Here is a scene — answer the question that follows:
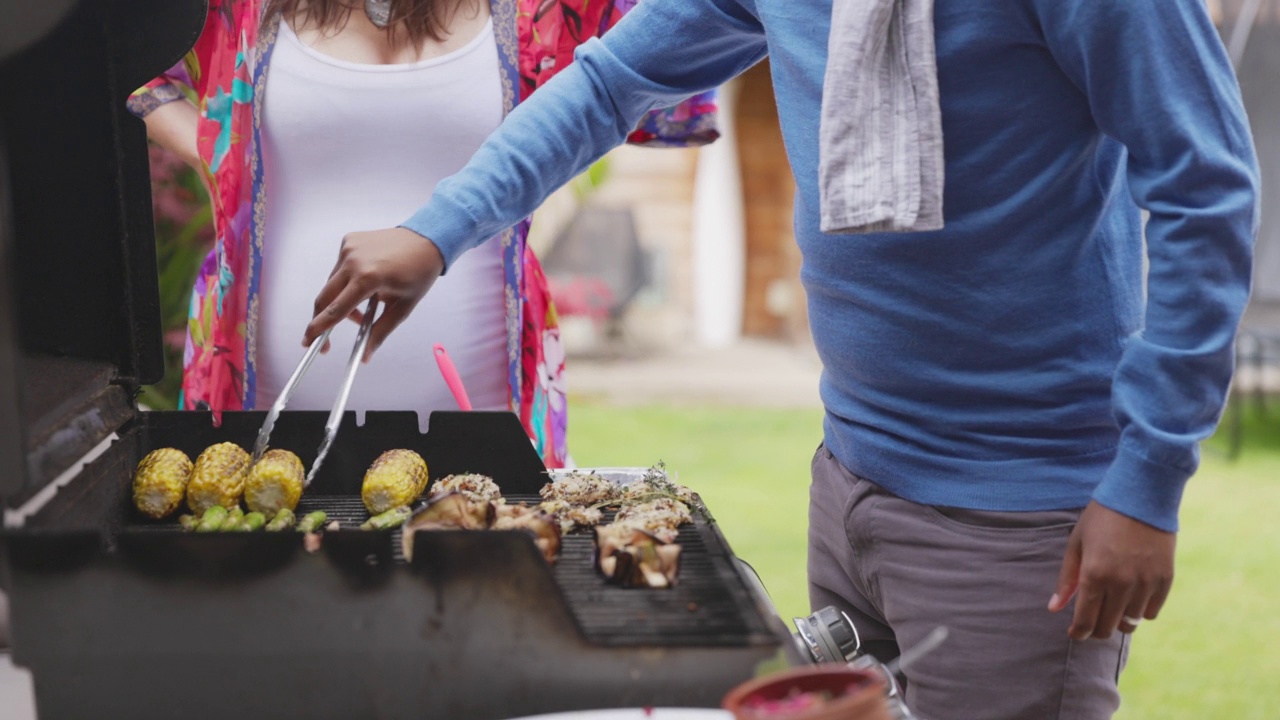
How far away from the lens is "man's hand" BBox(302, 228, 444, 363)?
4.68ft

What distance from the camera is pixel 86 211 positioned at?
140 centimetres

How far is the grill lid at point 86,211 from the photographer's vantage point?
126 centimetres

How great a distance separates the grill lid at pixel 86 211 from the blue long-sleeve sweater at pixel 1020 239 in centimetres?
38

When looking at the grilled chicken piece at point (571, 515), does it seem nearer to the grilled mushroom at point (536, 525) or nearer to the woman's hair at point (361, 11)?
→ the grilled mushroom at point (536, 525)

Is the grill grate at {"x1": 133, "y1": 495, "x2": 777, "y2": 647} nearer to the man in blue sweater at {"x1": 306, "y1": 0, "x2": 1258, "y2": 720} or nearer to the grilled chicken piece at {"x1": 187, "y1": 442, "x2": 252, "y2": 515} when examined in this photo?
the grilled chicken piece at {"x1": 187, "y1": 442, "x2": 252, "y2": 515}

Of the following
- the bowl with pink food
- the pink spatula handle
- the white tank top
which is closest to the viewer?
the bowl with pink food

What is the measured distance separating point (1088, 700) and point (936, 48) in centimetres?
81

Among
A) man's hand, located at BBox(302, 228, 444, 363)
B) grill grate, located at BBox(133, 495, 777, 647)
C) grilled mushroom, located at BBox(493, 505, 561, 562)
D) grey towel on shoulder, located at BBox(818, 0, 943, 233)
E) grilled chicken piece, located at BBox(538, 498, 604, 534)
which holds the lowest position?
grill grate, located at BBox(133, 495, 777, 647)

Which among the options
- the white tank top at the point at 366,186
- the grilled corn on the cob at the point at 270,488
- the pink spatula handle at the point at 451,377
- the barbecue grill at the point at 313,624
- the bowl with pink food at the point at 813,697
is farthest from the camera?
the white tank top at the point at 366,186

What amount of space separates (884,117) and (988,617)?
62 centimetres

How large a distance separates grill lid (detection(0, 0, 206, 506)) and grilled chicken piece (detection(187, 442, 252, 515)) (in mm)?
113

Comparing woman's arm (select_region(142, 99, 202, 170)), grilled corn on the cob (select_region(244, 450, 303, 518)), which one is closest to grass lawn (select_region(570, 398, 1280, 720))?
woman's arm (select_region(142, 99, 202, 170))

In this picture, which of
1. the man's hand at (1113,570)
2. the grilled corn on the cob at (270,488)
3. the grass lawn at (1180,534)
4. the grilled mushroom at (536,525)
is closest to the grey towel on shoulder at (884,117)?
the man's hand at (1113,570)

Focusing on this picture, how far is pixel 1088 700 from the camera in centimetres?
137
